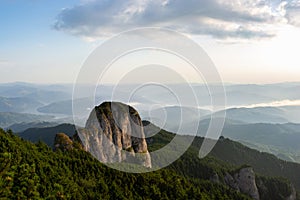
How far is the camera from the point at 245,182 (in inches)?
5576

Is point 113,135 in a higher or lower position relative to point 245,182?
higher

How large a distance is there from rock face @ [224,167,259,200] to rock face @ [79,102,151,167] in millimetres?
55733

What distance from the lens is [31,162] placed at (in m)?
64.1

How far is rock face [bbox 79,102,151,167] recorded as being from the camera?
94.7 m

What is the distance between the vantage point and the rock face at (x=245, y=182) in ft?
461

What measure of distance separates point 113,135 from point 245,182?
73.7m

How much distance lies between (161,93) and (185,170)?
115777mm

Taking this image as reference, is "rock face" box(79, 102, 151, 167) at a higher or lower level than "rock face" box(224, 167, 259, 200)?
higher

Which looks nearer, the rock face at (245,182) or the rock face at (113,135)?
the rock face at (113,135)

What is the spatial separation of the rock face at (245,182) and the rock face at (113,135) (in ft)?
183

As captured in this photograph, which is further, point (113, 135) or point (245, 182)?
point (245, 182)

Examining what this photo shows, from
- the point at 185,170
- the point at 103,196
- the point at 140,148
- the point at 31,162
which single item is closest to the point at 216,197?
the point at 140,148

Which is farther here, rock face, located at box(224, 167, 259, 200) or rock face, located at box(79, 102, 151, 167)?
rock face, located at box(224, 167, 259, 200)

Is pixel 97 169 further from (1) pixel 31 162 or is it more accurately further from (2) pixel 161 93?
(2) pixel 161 93
